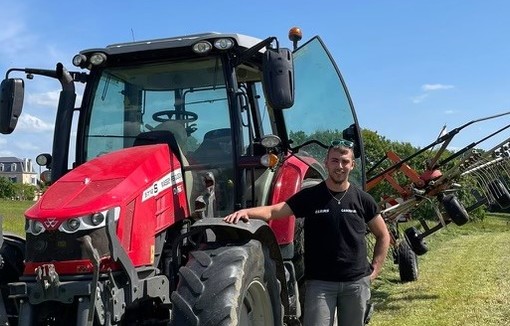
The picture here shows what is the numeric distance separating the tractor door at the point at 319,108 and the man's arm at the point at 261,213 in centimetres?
122

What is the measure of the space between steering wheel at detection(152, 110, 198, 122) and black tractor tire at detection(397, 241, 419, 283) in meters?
6.17

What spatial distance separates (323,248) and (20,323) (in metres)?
1.78

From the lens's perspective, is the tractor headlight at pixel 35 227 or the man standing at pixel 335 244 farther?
the man standing at pixel 335 244

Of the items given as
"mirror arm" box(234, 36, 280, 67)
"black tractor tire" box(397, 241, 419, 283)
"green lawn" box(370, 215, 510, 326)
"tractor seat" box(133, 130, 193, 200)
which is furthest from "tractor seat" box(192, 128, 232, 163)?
"black tractor tire" box(397, 241, 419, 283)

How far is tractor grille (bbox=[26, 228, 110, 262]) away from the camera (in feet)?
11.5

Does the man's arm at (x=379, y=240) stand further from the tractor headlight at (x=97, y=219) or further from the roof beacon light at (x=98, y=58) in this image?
the roof beacon light at (x=98, y=58)

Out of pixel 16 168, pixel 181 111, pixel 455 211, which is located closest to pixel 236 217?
pixel 181 111

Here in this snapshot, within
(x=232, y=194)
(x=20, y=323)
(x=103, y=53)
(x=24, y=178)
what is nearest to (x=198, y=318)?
(x=20, y=323)

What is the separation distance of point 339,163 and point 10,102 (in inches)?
90.4

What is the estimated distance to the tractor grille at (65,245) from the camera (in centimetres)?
350

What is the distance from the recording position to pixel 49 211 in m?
3.58

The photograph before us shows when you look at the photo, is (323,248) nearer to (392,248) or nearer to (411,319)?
(411,319)

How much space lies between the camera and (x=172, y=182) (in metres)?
4.16

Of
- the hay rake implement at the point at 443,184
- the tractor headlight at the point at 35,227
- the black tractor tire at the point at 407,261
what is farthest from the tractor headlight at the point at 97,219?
the black tractor tire at the point at 407,261
